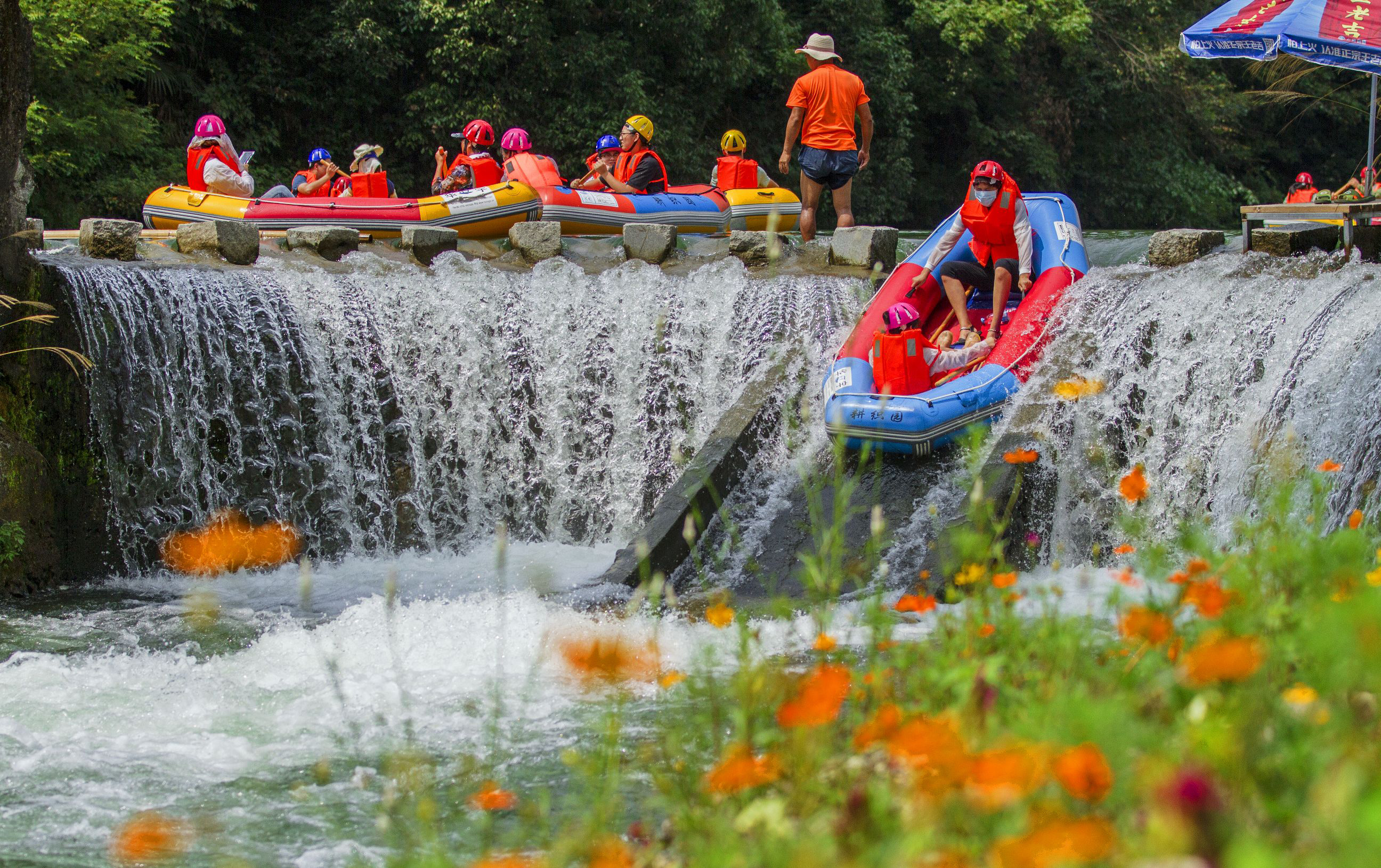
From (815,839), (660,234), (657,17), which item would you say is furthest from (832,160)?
(657,17)

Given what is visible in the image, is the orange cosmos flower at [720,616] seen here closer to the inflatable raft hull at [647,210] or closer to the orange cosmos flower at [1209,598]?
the orange cosmos flower at [1209,598]

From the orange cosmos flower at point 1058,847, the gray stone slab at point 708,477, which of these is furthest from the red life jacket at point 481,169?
the orange cosmos flower at point 1058,847

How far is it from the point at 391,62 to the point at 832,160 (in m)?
9.92

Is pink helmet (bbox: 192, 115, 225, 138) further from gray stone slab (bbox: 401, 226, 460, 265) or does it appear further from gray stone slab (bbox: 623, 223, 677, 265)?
gray stone slab (bbox: 623, 223, 677, 265)

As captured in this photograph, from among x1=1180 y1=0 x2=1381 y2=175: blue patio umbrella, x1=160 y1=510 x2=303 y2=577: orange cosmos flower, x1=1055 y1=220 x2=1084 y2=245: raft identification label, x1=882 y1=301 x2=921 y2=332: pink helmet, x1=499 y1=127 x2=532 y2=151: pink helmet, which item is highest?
x1=1180 y1=0 x2=1381 y2=175: blue patio umbrella

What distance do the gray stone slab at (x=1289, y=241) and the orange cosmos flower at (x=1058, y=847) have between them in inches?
282

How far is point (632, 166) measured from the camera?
12.1 m

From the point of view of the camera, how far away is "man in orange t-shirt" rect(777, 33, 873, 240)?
941 centimetres

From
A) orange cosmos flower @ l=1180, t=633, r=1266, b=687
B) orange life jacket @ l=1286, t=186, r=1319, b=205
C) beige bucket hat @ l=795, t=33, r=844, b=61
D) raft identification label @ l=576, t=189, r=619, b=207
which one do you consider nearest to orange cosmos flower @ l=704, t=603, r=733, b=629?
orange cosmos flower @ l=1180, t=633, r=1266, b=687

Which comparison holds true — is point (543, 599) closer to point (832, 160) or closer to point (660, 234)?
point (660, 234)

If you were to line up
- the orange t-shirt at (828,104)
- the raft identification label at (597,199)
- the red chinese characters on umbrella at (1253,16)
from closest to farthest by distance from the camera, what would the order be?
the red chinese characters on umbrella at (1253,16), the orange t-shirt at (828,104), the raft identification label at (597,199)

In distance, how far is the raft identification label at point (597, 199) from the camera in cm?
1130

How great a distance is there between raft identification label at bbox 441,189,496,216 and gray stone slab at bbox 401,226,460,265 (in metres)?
1.09

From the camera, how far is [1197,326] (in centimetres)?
647
